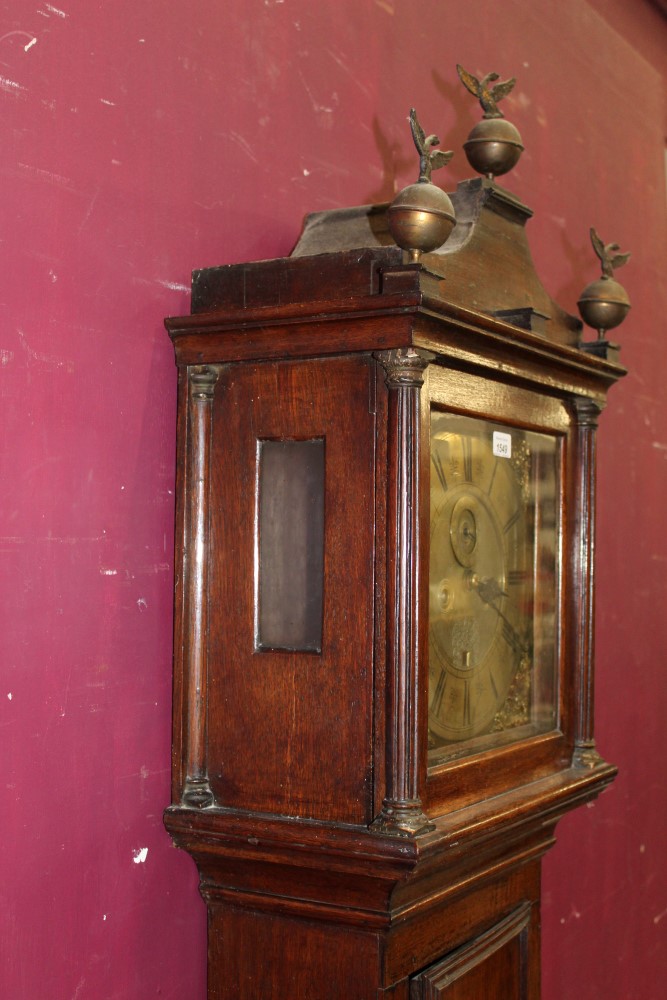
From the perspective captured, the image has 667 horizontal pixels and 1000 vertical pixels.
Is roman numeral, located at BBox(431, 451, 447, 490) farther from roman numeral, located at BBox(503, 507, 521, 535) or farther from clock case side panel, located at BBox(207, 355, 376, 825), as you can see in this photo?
roman numeral, located at BBox(503, 507, 521, 535)

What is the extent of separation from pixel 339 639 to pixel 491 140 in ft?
2.98

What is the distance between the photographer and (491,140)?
1.97 metres

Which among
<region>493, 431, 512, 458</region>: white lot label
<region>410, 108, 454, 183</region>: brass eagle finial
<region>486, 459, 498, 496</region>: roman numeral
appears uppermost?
<region>410, 108, 454, 183</region>: brass eagle finial

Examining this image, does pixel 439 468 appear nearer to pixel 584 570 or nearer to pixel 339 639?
pixel 339 639

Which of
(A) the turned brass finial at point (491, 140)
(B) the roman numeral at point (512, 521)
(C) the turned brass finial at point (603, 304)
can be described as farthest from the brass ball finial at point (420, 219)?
(C) the turned brass finial at point (603, 304)

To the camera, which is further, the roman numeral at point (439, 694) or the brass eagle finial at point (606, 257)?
the brass eagle finial at point (606, 257)

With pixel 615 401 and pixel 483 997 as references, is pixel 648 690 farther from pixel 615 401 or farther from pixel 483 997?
pixel 483 997

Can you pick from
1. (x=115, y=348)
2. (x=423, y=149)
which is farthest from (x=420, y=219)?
(x=115, y=348)

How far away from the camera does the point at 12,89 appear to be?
158 centimetres

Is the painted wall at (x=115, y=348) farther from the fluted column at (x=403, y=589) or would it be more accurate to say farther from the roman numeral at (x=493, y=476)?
the roman numeral at (x=493, y=476)

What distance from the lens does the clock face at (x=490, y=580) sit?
5.86 ft

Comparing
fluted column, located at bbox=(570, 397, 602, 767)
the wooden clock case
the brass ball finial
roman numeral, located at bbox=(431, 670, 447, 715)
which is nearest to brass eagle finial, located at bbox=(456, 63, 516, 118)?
the wooden clock case

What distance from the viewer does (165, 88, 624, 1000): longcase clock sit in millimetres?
1626

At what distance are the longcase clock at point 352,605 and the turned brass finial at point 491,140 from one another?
0.26 ft
